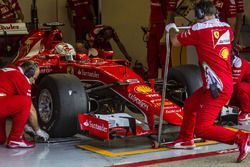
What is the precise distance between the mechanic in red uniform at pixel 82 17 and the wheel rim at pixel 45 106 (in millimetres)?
7704

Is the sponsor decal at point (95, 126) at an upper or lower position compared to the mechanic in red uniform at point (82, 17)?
lower

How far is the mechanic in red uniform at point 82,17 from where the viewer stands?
14828mm

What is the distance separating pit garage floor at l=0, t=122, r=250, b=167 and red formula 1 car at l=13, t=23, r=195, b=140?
0.64ft

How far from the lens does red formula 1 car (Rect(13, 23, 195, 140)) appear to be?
20.4ft

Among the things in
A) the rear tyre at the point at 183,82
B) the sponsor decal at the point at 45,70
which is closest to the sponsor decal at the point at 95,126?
the rear tyre at the point at 183,82

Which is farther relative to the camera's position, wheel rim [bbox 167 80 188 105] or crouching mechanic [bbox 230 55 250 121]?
crouching mechanic [bbox 230 55 250 121]

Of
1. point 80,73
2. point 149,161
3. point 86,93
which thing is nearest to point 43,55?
point 80,73

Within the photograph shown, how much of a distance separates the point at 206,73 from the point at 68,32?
35.1 feet

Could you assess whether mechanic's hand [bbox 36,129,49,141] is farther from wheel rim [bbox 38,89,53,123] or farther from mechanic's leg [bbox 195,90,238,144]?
mechanic's leg [bbox 195,90,238,144]

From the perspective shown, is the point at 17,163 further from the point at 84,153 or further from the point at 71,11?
the point at 71,11

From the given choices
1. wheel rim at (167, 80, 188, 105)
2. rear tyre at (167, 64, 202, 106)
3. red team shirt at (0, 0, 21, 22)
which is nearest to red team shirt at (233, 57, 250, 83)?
rear tyre at (167, 64, 202, 106)

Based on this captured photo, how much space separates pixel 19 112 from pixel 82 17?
29.0ft

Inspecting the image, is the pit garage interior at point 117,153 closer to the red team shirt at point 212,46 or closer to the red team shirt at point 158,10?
the red team shirt at point 212,46

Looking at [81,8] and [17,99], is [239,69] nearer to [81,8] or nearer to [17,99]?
[17,99]
